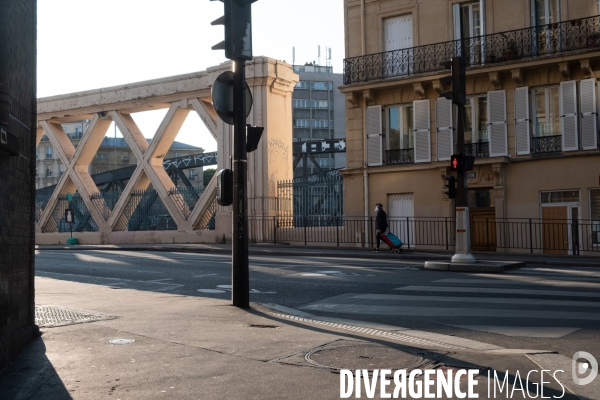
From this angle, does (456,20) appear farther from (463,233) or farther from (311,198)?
(463,233)

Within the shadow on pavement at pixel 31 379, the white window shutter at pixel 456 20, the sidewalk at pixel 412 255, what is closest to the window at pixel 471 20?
the white window shutter at pixel 456 20

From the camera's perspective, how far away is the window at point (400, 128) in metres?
28.8

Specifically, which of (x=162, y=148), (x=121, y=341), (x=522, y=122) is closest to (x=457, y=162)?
(x=522, y=122)

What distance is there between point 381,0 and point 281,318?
2210cm

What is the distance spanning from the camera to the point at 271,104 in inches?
1240

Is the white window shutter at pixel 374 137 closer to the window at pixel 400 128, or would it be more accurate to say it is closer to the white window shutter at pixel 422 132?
the window at pixel 400 128

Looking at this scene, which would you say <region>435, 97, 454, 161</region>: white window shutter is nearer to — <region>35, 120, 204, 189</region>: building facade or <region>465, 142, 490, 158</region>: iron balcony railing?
<region>465, 142, 490, 158</region>: iron balcony railing

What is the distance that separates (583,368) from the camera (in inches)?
243

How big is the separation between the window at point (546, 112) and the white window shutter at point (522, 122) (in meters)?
0.39

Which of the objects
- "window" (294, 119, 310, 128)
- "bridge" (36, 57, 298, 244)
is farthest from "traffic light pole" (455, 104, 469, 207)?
"window" (294, 119, 310, 128)

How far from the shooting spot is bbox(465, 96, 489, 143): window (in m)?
27.1

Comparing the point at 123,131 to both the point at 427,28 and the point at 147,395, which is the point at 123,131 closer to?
the point at 427,28

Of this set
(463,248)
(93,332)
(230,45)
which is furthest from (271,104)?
(93,332)

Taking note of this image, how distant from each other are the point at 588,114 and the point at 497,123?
10.0 ft
